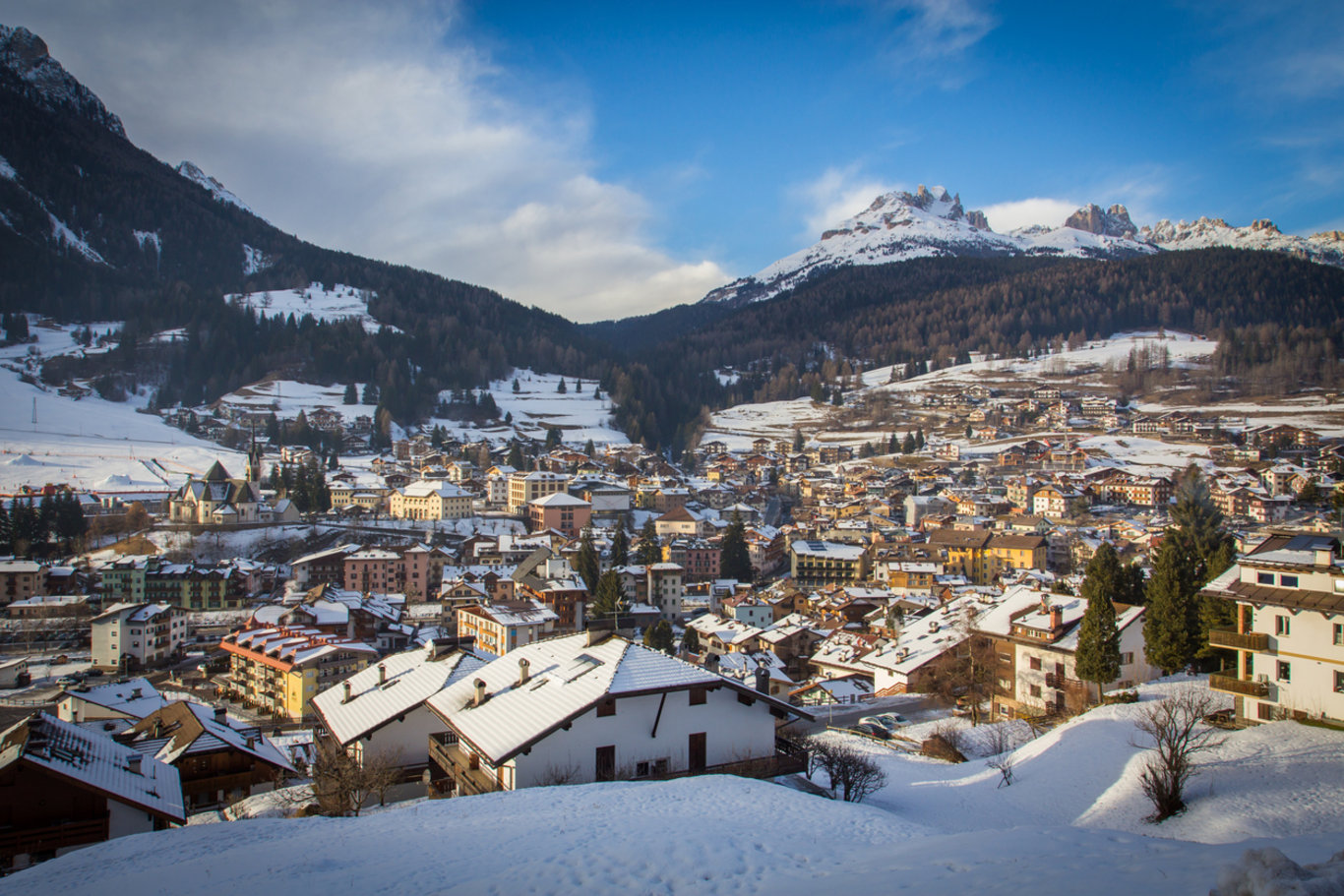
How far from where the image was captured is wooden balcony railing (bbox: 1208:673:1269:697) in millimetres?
12789

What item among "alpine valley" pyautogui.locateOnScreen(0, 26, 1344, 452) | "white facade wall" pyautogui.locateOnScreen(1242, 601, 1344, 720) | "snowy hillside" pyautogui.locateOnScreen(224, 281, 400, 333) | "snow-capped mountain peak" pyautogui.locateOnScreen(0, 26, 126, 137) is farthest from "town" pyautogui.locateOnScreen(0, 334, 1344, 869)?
"snow-capped mountain peak" pyautogui.locateOnScreen(0, 26, 126, 137)

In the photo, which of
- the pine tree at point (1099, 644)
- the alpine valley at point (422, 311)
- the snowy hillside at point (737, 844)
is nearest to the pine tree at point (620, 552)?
the pine tree at point (1099, 644)

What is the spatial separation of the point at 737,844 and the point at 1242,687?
38.8 ft

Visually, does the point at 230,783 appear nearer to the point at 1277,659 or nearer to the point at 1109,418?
the point at 1277,659

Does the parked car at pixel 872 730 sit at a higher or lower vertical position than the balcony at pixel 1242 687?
lower

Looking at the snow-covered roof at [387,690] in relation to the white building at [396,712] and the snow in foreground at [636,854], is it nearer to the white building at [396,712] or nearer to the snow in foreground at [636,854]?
the white building at [396,712]

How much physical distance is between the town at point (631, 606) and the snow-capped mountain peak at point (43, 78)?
493 ft

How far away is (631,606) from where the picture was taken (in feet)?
143

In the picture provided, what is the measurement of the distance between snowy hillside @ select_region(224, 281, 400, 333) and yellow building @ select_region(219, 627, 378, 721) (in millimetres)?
113365

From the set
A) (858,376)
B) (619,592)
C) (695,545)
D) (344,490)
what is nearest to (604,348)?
(858,376)

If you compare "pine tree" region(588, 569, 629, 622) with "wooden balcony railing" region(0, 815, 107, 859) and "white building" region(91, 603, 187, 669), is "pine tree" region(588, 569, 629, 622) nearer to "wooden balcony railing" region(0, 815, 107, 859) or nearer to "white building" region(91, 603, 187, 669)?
"white building" region(91, 603, 187, 669)

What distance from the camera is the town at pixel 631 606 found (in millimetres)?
11133

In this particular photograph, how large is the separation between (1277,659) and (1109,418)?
98018mm

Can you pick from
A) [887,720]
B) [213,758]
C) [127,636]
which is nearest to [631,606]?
[887,720]
